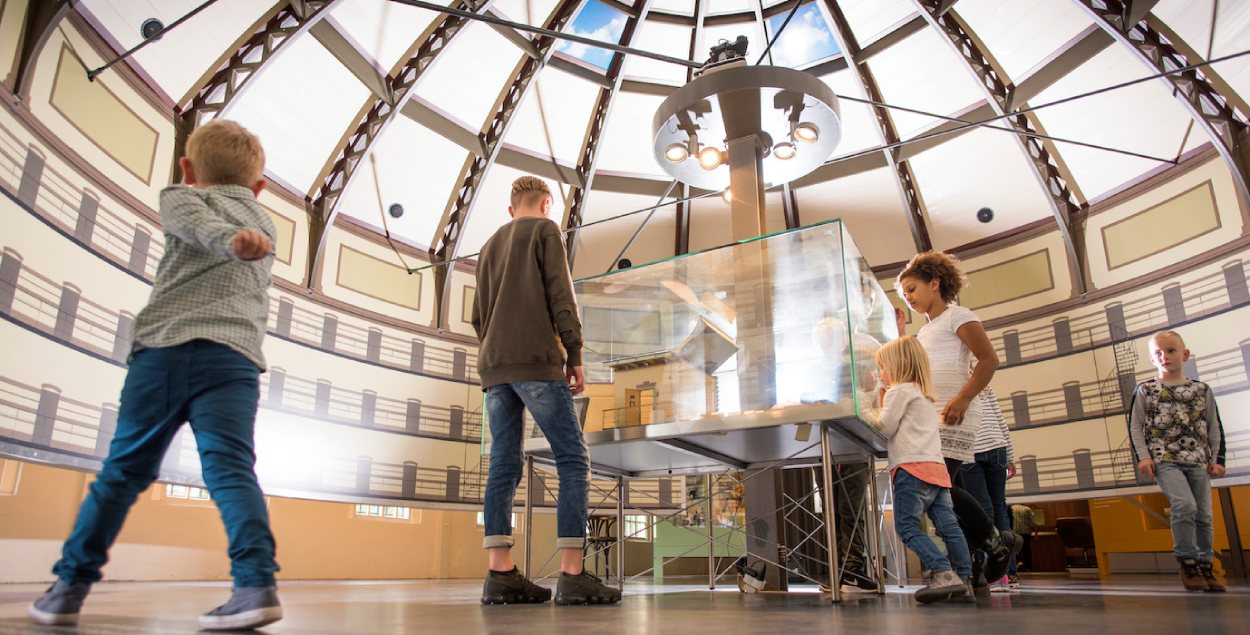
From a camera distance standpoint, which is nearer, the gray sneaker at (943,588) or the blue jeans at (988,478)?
the gray sneaker at (943,588)

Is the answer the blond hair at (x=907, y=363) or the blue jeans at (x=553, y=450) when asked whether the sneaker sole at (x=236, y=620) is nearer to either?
the blue jeans at (x=553, y=450)

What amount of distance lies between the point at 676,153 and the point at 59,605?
5292mm

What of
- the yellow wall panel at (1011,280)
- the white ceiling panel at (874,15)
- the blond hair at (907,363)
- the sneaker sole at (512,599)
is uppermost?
the white ceiling panel at (874,15)

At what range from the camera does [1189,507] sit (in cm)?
390

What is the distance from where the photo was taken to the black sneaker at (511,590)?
2.78 metres

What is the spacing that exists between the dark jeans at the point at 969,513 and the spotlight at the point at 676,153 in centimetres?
361

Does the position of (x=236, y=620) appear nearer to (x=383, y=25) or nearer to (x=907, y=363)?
(x=907, y=363)

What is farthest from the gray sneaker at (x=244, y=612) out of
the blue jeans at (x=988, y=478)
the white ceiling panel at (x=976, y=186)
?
the white ceiling panel at (x=976, y=186)

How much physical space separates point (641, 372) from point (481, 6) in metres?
6.83

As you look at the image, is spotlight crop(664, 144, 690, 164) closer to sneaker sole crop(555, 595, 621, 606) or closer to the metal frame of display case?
the metal frame of display case

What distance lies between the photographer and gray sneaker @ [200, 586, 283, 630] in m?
1.63

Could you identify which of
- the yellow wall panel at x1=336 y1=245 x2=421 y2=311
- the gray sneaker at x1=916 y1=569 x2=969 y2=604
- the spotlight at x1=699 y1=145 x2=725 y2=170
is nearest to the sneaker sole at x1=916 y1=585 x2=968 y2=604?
the gray sneaker at x1=916 y1=569 x2=969 y2=604

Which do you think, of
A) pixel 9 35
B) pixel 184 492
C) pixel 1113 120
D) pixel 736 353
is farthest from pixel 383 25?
pixel 1113 120

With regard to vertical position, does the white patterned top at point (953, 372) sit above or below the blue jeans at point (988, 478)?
above
